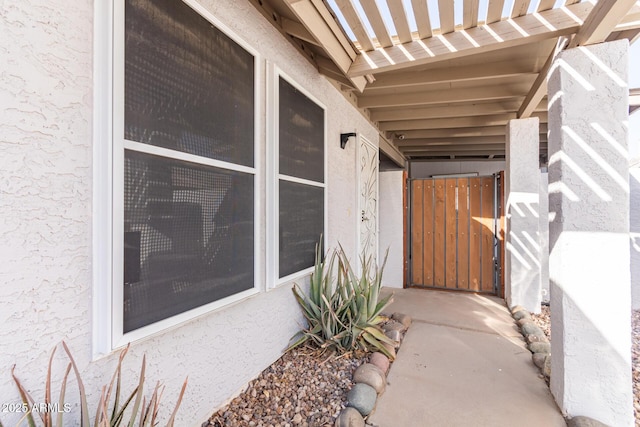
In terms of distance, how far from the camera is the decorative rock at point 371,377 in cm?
284

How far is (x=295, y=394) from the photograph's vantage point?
2.71 m

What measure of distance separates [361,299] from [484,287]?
4.29 m

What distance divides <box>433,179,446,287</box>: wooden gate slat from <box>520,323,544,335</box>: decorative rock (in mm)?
2589

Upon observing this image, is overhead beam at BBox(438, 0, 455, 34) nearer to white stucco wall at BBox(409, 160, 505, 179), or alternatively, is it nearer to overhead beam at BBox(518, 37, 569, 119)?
overhead beam at BBox(518, 37, 569, 119)

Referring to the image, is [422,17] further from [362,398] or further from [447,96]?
[362,398]

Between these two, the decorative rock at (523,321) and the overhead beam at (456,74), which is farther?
the decorative rock at (523,321)

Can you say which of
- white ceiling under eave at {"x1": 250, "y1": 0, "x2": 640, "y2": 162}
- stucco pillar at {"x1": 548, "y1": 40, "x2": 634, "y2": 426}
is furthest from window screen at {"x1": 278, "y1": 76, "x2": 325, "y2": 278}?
stucco pillar at {"x1": 548, "y1": 40, "x2": 634, "y2": 426}

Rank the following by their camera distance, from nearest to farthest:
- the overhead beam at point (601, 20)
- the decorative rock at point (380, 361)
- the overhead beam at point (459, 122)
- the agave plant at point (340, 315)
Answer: the overhead beam at point (601, 20), the decorative rock at point (380, 361), the agave plant at point (340, 315), the overhead beam at point (459, 122)

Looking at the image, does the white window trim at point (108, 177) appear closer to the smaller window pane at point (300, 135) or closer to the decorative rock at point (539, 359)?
the smaller window pane at point (300, 135)

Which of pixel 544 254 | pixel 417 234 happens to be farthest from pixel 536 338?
pixel 417 234

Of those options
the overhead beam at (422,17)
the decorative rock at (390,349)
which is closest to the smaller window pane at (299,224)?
the decorative rock at (390,349)

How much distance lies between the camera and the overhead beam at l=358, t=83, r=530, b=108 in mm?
4801

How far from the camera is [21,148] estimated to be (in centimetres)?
131

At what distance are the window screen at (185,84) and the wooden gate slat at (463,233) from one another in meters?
5.60
